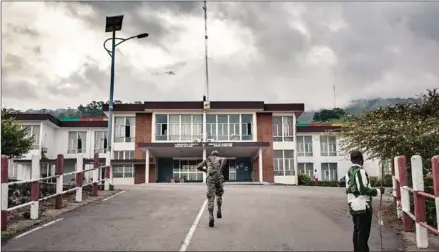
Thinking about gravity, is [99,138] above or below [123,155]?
above

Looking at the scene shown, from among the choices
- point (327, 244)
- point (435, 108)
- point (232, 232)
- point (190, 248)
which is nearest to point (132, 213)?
point (232, 232)

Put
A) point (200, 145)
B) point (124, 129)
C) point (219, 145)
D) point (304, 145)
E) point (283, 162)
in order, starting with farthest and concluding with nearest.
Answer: point (304, 145), point (283, 162), point (124, 129), point (219, 145), point (200, 145)

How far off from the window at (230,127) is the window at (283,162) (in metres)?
2.89

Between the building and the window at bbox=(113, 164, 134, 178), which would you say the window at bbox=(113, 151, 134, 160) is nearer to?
the building

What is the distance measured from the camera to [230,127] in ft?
104

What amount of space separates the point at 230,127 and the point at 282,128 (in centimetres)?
400

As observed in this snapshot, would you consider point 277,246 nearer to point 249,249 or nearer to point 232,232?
point 249,249

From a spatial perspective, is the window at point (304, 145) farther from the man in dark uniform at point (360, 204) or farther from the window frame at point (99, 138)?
the man in dark uniform at point (360, 204)

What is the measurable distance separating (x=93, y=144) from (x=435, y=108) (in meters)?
27.3

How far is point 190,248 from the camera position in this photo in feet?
19.1

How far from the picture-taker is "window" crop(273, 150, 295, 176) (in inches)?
1304

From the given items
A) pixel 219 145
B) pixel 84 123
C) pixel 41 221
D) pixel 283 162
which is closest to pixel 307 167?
pixel 283 162

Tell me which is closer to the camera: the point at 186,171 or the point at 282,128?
the point at 282,128

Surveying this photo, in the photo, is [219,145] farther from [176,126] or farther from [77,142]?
[77,142]
